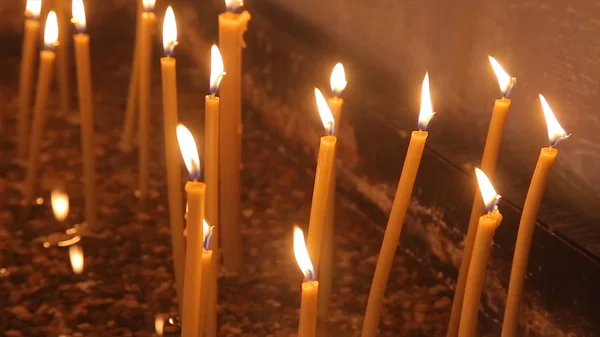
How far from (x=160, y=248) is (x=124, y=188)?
0.48 ft

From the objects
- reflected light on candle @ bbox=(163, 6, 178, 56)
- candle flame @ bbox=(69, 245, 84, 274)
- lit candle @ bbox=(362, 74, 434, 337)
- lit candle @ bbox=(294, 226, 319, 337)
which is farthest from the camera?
candle flame @ bbox=(69, 245, 84, 274)

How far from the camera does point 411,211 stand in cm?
98

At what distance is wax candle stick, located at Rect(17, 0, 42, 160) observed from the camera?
1.03m

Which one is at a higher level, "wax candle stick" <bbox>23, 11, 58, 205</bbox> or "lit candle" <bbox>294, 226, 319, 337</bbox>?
"wax candle stick" <bbox>23, 11, 58, 205</bbox>

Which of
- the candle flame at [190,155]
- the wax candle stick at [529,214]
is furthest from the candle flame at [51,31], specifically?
the wax candle stick at [529,214]

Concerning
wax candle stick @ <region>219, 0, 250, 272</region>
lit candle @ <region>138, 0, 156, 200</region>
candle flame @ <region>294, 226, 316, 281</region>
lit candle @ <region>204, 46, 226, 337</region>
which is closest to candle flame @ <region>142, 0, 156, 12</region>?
lit candle @ <region>138, 0, 156, 200</region>

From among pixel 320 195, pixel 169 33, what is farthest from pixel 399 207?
pixel 169 33

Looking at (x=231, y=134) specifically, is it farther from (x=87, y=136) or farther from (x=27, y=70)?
(x=27, y=70)

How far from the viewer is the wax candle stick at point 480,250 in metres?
0.62

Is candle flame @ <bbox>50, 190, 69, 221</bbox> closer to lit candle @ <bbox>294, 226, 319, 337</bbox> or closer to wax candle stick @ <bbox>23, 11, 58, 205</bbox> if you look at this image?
wax candle stick @ <bbox>23, 11, 58, 205</bbox>

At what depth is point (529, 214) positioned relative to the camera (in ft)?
2.17

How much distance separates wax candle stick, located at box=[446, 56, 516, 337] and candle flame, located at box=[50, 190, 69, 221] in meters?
0.51

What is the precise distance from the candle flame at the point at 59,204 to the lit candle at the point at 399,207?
1.52 ft

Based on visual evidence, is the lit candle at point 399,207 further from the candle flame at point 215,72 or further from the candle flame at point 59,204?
the candle flame at point 59,204
